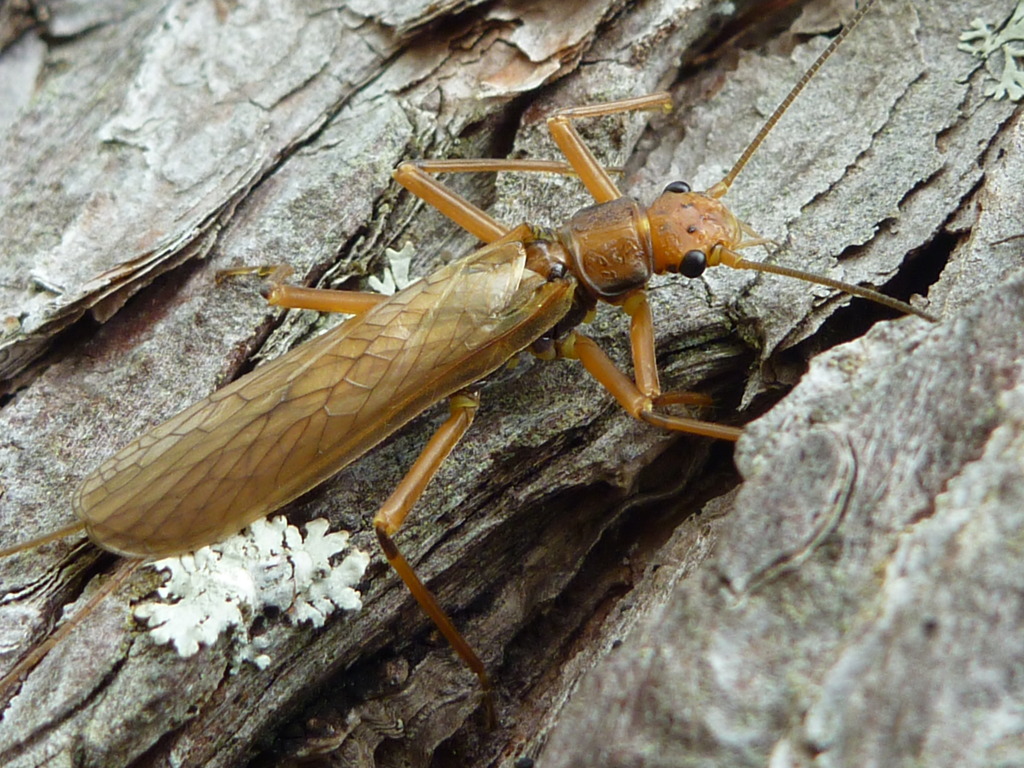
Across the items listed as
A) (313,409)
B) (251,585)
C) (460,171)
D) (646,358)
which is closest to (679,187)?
(646,358)

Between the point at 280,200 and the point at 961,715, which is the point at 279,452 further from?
the point at 961,715

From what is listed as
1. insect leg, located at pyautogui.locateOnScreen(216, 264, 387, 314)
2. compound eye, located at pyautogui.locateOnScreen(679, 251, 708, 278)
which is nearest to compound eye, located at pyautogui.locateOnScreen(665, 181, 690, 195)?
compound eye, located at pyautogui.locateOnScreen(679, 251, 708, 278)

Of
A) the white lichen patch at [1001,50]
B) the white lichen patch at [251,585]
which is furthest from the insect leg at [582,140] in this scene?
the white lichen patch at [251,585]

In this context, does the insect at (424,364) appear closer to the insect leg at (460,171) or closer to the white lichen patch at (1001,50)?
the insect leg at (460,171)

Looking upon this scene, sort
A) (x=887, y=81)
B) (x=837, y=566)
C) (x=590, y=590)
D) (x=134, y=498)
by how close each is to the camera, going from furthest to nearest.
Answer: (x=887, y=81)
(x=590, y=590)
(x=134, y=498)
(x=837, y=566)

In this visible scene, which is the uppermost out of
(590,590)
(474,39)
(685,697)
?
(474,39)

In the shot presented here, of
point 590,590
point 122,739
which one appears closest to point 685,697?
point 590,590
